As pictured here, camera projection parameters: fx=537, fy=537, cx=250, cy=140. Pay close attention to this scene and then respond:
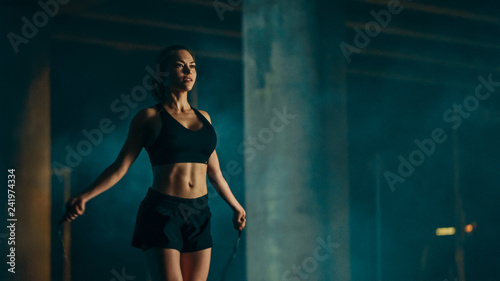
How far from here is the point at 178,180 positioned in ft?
8.73

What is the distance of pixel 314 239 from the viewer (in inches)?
151

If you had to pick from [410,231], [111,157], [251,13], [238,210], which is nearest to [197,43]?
[111,157]

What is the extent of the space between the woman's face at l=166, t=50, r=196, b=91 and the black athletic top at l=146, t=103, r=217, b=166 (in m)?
0.16

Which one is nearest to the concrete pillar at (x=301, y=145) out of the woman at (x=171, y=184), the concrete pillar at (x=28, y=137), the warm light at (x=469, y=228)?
the woman at (x=171, y=184)

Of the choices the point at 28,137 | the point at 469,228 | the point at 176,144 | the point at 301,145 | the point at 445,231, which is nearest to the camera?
the point at 176,144

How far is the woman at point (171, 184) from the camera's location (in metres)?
2.60

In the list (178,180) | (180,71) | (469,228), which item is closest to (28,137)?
(180,71)

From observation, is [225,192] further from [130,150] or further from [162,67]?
[162,67]

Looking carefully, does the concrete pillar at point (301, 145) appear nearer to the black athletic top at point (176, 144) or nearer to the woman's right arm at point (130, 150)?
the black athletic top at point (176, 144)

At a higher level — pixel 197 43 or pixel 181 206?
pixel 197 43

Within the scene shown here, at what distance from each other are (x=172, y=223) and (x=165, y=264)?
0.20 metres

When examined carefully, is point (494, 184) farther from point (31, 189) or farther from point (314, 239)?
point (31, 189)

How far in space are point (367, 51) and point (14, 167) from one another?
4307 mm

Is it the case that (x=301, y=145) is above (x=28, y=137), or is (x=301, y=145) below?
below
